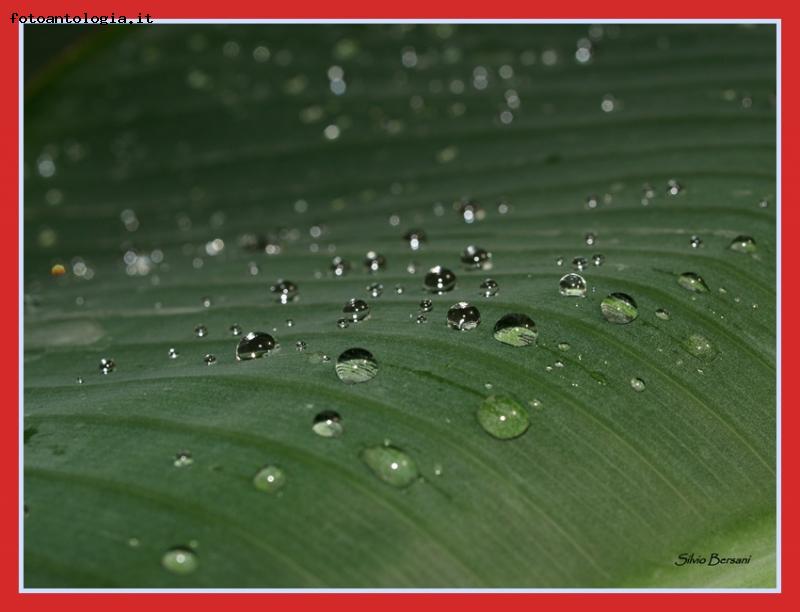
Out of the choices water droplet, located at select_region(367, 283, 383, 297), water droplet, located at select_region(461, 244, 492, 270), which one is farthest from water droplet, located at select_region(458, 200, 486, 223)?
water droplet, located at select_region(367, 283, 383, 297)

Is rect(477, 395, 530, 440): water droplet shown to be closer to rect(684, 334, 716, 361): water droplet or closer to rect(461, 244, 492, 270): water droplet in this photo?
rect(684, 334, 716, 361): water droplet

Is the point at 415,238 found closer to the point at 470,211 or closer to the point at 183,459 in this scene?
the point at 470,211

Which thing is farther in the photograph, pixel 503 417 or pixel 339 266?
pixel 339 266

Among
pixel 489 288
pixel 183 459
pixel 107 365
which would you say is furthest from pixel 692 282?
pixel 107 365

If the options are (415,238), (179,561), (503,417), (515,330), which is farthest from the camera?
(415,238)

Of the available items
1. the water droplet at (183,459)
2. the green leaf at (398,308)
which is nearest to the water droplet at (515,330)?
the green leaf at (398,308)

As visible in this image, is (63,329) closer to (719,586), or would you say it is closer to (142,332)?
(142,332)
